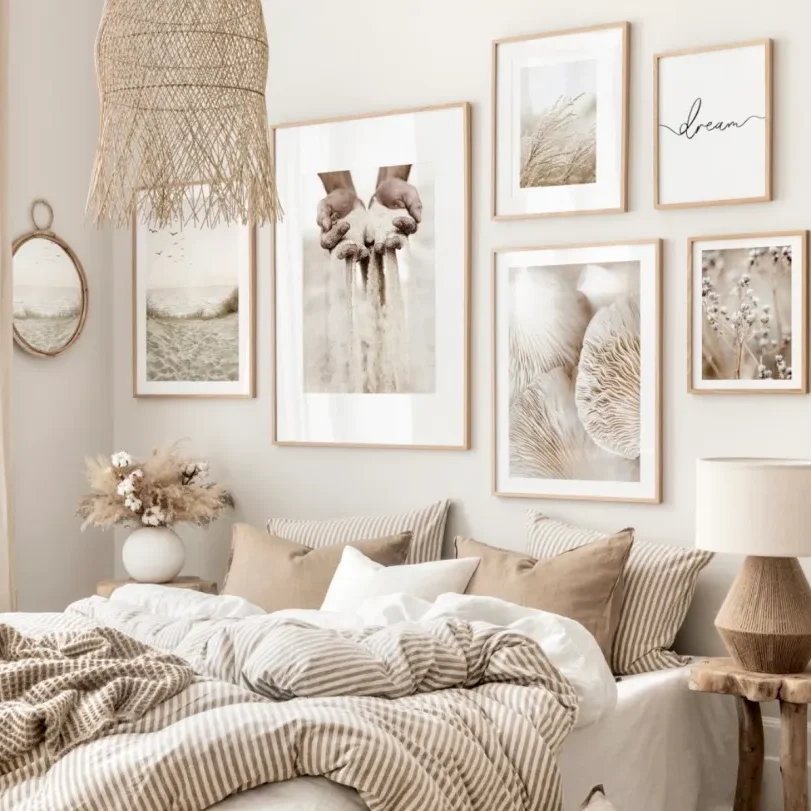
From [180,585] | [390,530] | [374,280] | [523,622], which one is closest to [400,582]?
[390,530]

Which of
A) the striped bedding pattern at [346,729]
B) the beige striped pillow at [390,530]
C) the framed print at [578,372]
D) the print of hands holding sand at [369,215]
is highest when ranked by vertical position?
the print of hands holding sand at [369,215]

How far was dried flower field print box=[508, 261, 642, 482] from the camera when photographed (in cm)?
372

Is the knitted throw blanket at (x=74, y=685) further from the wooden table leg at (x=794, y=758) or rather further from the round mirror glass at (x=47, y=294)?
the round mirror glass at (x=47, y=294)

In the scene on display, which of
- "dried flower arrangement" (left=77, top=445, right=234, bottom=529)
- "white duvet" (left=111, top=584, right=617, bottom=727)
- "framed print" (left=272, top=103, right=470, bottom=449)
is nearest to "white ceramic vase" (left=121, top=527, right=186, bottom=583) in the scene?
"dried flower arrangement" (left=77, top=445, right=234, bottom=529)

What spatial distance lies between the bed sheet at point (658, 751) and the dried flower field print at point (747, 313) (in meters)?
0.88

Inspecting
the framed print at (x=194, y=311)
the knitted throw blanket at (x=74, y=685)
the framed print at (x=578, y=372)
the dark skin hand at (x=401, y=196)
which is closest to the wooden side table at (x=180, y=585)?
the framed print at (x=194, y=311)

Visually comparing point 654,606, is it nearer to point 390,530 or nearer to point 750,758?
point 750,758

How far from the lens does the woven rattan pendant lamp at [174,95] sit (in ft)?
8.05

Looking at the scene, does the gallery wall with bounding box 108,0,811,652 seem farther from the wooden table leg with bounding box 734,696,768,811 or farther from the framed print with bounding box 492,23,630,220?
the wooden table leg with bounding box 734,696,768,811

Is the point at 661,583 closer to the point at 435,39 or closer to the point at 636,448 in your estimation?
the point at 636,448

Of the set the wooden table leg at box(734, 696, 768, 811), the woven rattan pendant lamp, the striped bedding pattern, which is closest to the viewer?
the striped bedding pattern

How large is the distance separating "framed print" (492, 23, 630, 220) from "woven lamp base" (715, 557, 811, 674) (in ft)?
3.97

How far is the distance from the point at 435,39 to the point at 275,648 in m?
2.32

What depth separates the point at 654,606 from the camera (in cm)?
347
